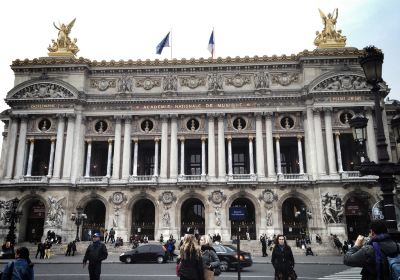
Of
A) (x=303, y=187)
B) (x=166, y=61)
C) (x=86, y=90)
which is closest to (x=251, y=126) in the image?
(x=303, y=187)

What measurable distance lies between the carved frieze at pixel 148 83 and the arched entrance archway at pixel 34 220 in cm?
1780

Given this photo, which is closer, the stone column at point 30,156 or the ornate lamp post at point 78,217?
the ornate lamp post at point 78,217

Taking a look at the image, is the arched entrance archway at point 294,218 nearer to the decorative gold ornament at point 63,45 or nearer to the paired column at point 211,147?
the paired column at point 211,147

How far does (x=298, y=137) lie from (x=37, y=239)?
31625mm

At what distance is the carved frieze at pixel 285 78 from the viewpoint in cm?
4644

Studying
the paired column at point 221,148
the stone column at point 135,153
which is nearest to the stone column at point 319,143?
the paired column at point 221,148

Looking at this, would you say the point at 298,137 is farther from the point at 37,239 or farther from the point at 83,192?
the point at 37,239

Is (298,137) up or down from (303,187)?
up

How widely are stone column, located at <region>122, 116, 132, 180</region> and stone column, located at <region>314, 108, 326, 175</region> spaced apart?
2131 cm

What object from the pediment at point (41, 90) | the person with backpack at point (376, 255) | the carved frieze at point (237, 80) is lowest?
the person with backpack at point (376, 255)

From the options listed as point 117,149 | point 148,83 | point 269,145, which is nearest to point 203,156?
point 269,145

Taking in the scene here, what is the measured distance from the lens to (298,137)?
147 ft

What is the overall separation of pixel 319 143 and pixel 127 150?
21775 mm

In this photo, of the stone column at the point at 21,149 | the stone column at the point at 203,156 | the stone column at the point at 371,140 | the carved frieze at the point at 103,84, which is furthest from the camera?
the carved frieze at the point at 103,84
